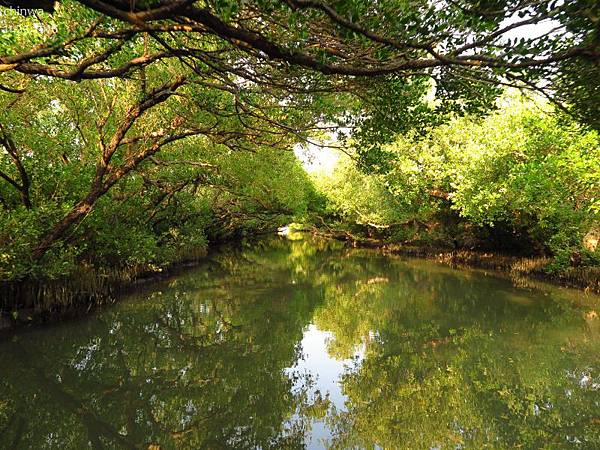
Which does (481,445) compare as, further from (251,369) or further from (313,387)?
(251,369)

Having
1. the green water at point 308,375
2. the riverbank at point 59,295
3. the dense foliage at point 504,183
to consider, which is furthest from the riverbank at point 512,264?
the riverbank at point 59,295

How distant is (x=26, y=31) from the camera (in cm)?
607

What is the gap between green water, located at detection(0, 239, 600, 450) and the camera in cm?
613

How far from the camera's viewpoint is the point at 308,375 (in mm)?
8531

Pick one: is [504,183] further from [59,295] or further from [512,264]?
[59,295]

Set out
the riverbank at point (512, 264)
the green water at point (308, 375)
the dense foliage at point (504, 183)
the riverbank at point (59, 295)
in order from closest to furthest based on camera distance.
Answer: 1. the green water at point (308, 375)
2. the riverbank at point (59, 295)
3. the dense foliage at point (504, 183)
4. the riverbank at point (512, 264)

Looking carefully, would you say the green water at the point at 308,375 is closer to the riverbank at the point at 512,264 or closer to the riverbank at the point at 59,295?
the riverbank at the point at 59,295

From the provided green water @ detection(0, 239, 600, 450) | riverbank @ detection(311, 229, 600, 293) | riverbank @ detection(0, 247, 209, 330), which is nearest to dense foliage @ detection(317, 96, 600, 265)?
riverbank @ detection(311, 229, 600, 293)

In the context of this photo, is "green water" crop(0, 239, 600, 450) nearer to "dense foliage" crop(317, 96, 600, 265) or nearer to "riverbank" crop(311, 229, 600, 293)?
"riverbank" crop(311, 229, 600, 293)

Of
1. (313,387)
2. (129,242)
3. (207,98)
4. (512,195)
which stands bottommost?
(313,387)

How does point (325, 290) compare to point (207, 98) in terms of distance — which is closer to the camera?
point (207, 98)

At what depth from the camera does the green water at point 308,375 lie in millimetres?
6129

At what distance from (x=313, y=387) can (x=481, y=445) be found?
317cm

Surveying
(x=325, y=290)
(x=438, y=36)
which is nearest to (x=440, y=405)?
(x=438, y=36)
